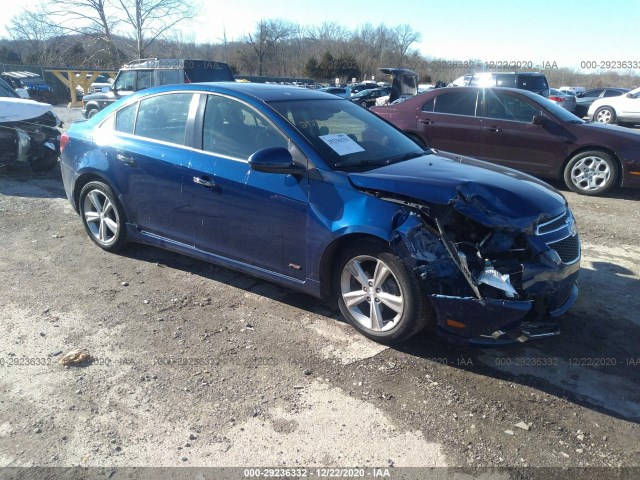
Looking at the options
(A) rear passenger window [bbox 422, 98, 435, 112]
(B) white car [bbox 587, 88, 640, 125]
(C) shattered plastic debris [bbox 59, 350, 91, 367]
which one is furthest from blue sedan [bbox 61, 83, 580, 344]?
(B) white car [bbox 587, 88, 640, 125]

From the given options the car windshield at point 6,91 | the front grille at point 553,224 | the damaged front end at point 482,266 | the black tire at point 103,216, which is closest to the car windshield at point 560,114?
the front grille at point 553,224

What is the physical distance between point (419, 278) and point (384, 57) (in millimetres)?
70802

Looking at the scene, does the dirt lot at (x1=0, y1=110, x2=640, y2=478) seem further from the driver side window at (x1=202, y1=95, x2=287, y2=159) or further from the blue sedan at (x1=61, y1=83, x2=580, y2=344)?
the driver side window at (x1=202, y1=95, x2=287, y2=159)

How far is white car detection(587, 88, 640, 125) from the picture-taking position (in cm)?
1781

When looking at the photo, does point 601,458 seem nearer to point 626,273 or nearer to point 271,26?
point 626,273

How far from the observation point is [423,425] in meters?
2.70

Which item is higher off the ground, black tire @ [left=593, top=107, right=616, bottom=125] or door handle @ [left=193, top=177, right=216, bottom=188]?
black tire @ [left=593, top=107, right=616, bottom=125]

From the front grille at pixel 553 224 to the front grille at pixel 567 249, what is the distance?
93 millimetres

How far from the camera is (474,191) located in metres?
3.31

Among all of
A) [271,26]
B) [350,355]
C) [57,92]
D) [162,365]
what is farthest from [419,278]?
[271,26]

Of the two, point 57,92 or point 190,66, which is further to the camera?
point 57,92

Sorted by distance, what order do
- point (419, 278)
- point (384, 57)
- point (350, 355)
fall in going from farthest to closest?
point (384, 57), point (350, 355), point (419, 278)

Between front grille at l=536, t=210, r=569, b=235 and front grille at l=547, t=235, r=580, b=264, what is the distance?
3.7 inches

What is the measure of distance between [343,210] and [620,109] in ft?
61.2
